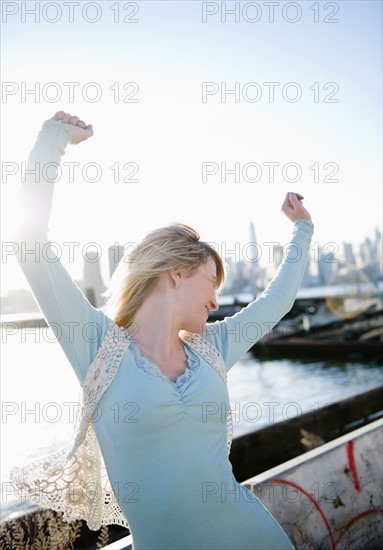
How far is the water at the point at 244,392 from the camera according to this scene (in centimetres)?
1697

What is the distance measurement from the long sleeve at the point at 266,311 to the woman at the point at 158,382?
0.16m

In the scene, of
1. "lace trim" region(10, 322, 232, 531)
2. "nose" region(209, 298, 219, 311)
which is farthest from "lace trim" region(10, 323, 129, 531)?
"nose" region(209, 298, 219, 311)

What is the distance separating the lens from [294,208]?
2.04 m

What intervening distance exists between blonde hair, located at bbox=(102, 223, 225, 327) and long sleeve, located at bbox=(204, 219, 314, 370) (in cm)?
31

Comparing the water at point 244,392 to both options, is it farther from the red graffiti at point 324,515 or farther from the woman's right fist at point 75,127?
the woman's right fist at point 75,127

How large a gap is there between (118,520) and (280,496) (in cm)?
146

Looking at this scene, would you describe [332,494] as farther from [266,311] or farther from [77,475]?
[77,475]

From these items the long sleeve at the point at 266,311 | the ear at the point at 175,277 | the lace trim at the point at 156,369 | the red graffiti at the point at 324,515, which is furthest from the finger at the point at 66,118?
the red graffiti at the point at 324,515

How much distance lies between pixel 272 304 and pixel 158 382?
0.63m

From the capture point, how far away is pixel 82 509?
1624 mm

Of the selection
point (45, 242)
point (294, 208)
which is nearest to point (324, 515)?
point (294, 208)

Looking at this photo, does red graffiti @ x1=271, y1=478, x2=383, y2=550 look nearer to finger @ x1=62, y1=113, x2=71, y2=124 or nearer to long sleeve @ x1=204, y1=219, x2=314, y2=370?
long sleeve @ x1=204, y1=219, x2=314, y2=370

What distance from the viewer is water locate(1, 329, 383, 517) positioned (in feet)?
55.7

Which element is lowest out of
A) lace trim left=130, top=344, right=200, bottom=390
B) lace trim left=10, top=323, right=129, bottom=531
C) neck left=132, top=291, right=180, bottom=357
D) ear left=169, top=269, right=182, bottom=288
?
lace trim left=10, top=323, right=129, bottom=531
